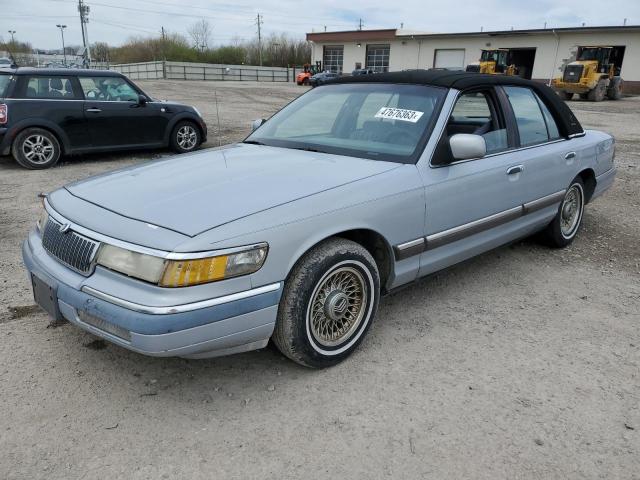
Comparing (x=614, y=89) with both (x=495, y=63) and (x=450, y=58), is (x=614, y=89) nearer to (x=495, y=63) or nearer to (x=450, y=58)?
(x=495, y=63)

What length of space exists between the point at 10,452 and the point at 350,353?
5.66 ft

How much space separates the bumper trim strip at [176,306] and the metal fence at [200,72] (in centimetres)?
5235

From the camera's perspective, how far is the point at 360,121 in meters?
3.77

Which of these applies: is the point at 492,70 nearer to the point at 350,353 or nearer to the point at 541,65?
the point at 541,65

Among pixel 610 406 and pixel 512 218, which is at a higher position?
pixel 512 218

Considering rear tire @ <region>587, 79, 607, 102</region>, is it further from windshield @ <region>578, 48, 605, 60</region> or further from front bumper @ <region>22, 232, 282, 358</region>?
front bumper @ <region>22, 232, 282, 358</region>

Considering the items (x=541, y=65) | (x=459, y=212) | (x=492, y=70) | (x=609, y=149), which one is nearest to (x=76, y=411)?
(x=459, y=212)

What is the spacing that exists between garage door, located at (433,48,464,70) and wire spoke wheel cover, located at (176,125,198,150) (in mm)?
37068

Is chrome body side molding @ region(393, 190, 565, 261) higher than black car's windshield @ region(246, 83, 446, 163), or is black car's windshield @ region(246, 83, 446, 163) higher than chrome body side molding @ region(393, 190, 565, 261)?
black car's windshield @ region(246, 83, 446, 163)

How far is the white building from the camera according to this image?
34.9m

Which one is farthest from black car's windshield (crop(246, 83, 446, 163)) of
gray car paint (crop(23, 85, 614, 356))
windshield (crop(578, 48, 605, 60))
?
windshield (crop(578, 48, 605, 60))

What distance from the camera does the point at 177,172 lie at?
3172 mm

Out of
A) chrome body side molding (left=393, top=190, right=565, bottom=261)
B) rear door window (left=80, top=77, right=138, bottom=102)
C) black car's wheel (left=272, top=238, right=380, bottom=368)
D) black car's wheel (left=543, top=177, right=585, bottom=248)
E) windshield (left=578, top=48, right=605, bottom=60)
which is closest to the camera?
black car's wheel (left=272, top=238, right=380, bottom=368)

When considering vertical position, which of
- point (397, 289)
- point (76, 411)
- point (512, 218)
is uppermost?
point (512, 218)
